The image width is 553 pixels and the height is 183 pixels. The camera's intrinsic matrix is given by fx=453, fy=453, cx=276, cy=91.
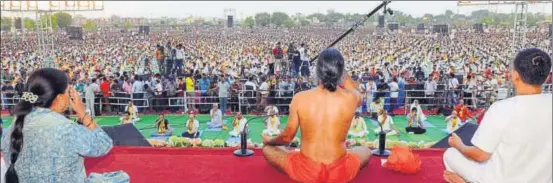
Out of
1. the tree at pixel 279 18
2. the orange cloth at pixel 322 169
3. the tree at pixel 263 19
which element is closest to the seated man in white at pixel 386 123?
the orange cloth at pixel 322 169

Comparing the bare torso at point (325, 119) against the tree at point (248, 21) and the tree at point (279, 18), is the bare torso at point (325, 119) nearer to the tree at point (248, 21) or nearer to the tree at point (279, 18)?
the tree at point (279, 18)

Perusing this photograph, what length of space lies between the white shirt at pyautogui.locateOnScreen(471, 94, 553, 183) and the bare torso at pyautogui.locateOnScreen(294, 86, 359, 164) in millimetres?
755

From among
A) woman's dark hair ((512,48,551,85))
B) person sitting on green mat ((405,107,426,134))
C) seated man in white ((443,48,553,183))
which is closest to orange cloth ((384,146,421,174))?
seated man in white ((443,48,553,183))

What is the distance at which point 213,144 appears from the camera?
6.62 meters

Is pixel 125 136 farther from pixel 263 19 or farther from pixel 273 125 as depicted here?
pixel 263 19

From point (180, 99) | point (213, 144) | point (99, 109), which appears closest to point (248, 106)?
point (180, 99)

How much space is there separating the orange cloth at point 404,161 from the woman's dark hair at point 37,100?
217cm

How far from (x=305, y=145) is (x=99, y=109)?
9695 mm

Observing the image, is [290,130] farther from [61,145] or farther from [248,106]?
[248,106]

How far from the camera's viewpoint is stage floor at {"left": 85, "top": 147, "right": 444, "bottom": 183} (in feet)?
10.1

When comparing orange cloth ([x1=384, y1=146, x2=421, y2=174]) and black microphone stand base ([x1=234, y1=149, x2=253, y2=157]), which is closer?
orange cloth ([x1=384, y1=146, x2=421, y2=174])

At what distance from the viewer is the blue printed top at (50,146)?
2.15 metres

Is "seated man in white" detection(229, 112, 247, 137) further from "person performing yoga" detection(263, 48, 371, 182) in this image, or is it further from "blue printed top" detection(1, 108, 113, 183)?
"blue printed top" detection(1, 108, 113, 183)

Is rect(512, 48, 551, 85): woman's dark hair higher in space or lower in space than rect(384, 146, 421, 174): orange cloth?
higher
